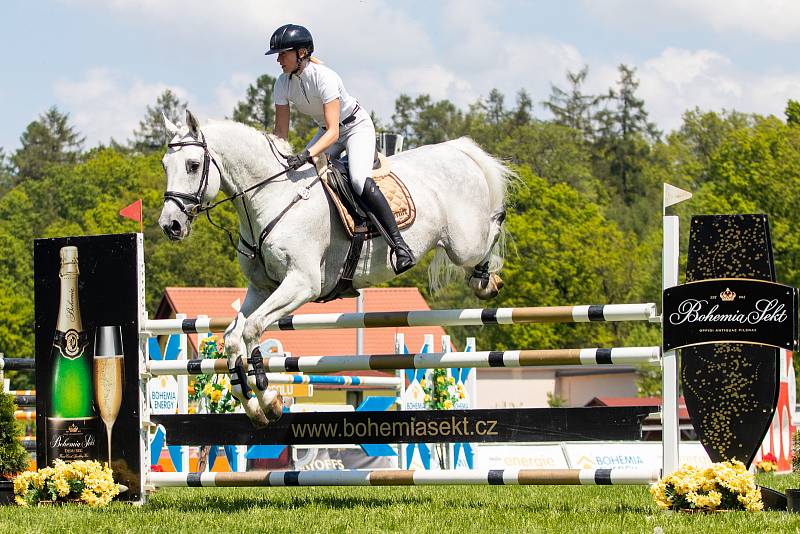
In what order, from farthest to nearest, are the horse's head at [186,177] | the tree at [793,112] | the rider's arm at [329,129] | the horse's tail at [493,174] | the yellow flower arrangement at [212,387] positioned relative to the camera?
the tree at [793,112]
the yellow flower arrangement at [212,387]
the horse's tail at [493,174]
the rider's arm at [329,129]
the horse's head at [186,177]

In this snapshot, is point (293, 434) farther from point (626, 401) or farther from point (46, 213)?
point (46, 213)

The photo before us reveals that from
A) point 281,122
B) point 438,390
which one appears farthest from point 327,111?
point 438,390

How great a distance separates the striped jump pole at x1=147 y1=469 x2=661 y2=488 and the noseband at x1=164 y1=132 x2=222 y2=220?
5.65ft

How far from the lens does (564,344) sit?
43.9 m

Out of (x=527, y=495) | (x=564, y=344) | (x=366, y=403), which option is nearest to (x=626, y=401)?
(x=564, y=344)

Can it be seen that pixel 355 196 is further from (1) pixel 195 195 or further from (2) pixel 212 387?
(2) pixel 212 387

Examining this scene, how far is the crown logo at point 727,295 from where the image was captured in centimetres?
657

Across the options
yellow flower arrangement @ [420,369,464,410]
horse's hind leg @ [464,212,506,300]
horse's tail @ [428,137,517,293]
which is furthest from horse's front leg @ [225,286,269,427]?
yellow flower arrangement @ [420,369,464,410]

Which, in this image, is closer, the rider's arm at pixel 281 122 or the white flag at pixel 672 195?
the white flag at pixel 672 195

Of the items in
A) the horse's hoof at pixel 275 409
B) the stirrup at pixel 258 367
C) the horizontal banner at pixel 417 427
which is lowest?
the horizontal banner at pixel 417 427

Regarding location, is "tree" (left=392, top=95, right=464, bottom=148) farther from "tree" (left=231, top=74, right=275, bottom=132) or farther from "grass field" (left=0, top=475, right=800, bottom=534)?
"grass field" (left=0, top=475, right=800, bottom=534)

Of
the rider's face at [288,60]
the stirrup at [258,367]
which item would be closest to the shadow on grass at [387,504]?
the stirrup at [258,367]

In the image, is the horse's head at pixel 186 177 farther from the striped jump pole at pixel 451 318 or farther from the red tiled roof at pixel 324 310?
the red tiled roof at pixel 324 310

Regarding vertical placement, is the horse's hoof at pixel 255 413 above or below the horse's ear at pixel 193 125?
below
